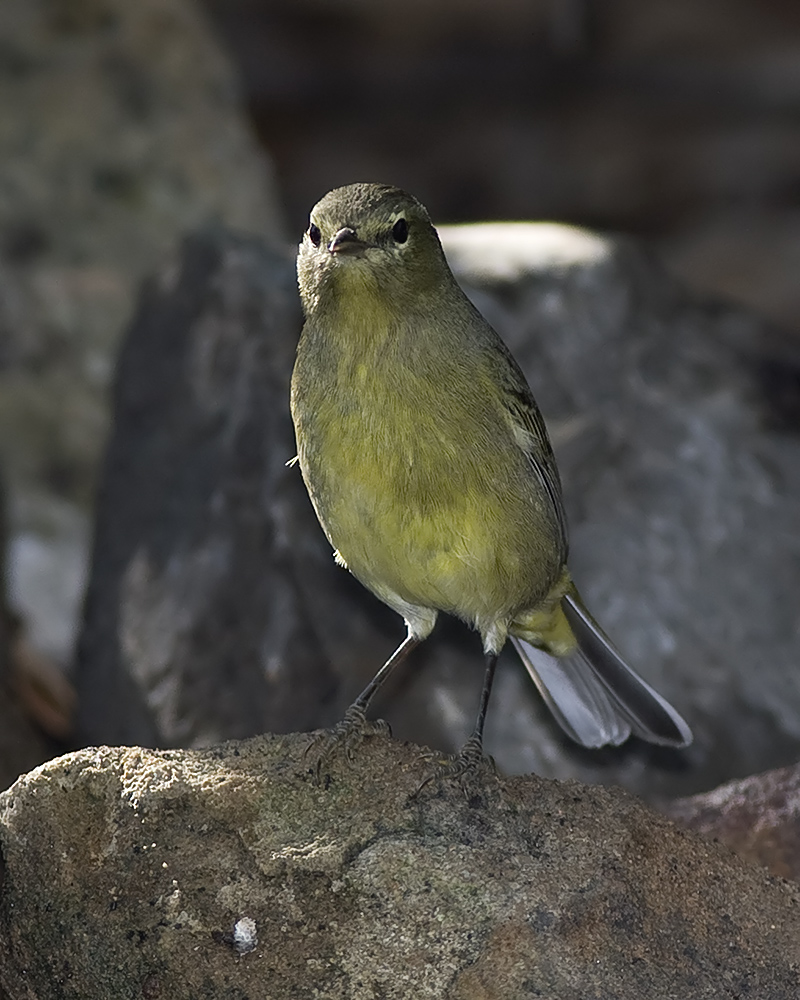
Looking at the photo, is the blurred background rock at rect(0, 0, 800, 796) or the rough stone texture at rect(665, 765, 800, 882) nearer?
the rough stone texture at rect(665, 765, 800, 882)

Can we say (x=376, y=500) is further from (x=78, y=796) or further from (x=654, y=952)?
(x=654, y=952)

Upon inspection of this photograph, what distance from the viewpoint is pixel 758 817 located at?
13.7ft

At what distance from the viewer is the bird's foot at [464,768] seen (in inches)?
141

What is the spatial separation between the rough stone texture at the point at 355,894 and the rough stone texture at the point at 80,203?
4134mm

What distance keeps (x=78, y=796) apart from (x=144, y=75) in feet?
19.9

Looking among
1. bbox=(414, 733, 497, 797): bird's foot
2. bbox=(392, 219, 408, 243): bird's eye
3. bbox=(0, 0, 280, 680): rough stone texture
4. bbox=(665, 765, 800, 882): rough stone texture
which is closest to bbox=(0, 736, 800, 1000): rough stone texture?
bbox=(414, 733, 497, 797): bird's foot

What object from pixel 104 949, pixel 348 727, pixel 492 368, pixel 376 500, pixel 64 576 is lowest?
pixel 64 576

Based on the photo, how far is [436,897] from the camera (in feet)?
10.5

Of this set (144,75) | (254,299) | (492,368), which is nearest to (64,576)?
(254,299)

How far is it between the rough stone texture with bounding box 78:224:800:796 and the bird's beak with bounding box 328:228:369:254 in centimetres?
224

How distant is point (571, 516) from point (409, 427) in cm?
228

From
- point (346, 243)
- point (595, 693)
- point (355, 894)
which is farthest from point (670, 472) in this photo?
point (355, 894)

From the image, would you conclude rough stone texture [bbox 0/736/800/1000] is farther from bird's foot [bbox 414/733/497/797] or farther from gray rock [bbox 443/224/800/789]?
gray rock [bbox 443/224/800/789]

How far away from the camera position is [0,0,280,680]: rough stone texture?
776 centimetres
